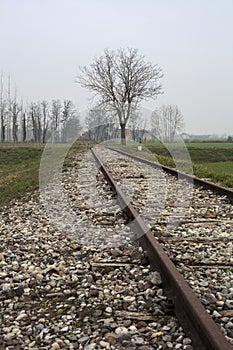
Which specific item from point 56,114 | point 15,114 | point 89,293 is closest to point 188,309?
point 89,293

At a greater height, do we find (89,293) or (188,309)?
(188,309)

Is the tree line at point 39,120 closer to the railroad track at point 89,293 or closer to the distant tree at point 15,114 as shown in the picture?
the distant tree at point 15,114

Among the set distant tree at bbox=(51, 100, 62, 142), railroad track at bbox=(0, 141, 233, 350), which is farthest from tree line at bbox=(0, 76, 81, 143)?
railroad track at bbox=(0, 141, 233, 350)

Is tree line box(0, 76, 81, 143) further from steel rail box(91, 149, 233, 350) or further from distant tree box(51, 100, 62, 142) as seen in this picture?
steel rail box(91, 149, 233, 350)

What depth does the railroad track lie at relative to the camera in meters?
2.41

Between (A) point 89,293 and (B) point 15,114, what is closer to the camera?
(A) point 89,293

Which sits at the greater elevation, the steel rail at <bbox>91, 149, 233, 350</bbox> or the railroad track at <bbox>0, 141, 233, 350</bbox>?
the steel rail at <bbox>91, 149, 233, 350</bbox>

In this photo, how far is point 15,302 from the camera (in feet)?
10.1

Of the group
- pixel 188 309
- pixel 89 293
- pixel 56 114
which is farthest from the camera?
pixel 56 114

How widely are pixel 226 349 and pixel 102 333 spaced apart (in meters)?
0.88

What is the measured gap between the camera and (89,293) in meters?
3.12

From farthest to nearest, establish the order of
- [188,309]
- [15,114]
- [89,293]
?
[15,114]
[89,293]
[188,309]

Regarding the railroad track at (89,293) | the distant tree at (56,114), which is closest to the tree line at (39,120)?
the distant tree at (56,114)

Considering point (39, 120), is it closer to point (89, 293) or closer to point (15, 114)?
point (15, 114)
